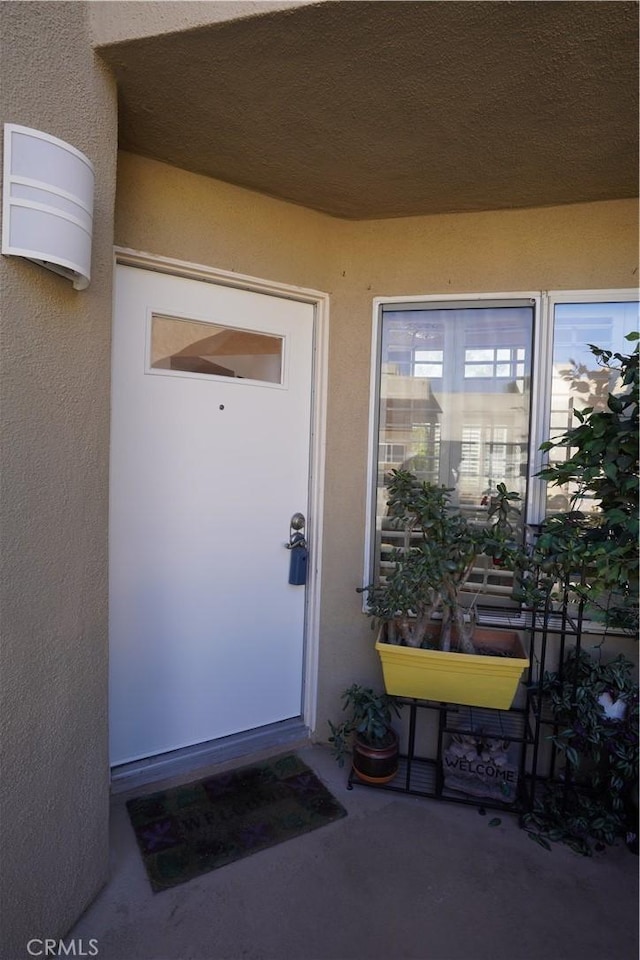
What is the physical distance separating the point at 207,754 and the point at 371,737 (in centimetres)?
74

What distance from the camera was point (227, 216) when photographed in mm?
2123

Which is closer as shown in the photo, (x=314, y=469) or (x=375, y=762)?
(x=375, y=762)

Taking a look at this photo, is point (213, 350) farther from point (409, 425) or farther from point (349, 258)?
point (409, 425)

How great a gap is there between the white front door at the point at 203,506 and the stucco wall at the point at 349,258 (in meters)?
0.14

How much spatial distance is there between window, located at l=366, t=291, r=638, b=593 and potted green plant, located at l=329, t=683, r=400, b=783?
21.4 inches

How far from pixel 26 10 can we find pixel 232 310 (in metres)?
1.13

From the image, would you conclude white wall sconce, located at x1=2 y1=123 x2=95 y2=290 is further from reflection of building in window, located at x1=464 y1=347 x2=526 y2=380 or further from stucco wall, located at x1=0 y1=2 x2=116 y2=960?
reflection of building in window, located at x1=464 y1=347 x2=526 y2=380

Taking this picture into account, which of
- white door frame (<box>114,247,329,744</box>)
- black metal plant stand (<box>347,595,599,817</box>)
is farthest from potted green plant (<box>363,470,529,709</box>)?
white door frame (<box>114,247,329,744</box>)

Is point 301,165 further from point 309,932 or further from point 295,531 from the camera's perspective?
point 309,932

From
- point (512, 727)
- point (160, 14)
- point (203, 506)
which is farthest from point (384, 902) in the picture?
point (160, 14)

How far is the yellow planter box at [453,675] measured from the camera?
1903mm

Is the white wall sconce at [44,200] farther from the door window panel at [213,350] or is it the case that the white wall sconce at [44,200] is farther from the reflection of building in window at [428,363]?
the reflection of building in window at [428,363]

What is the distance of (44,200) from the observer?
1.21 meters

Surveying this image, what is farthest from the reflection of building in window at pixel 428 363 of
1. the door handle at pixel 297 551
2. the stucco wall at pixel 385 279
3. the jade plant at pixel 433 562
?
the door handle at pixel 297 551
